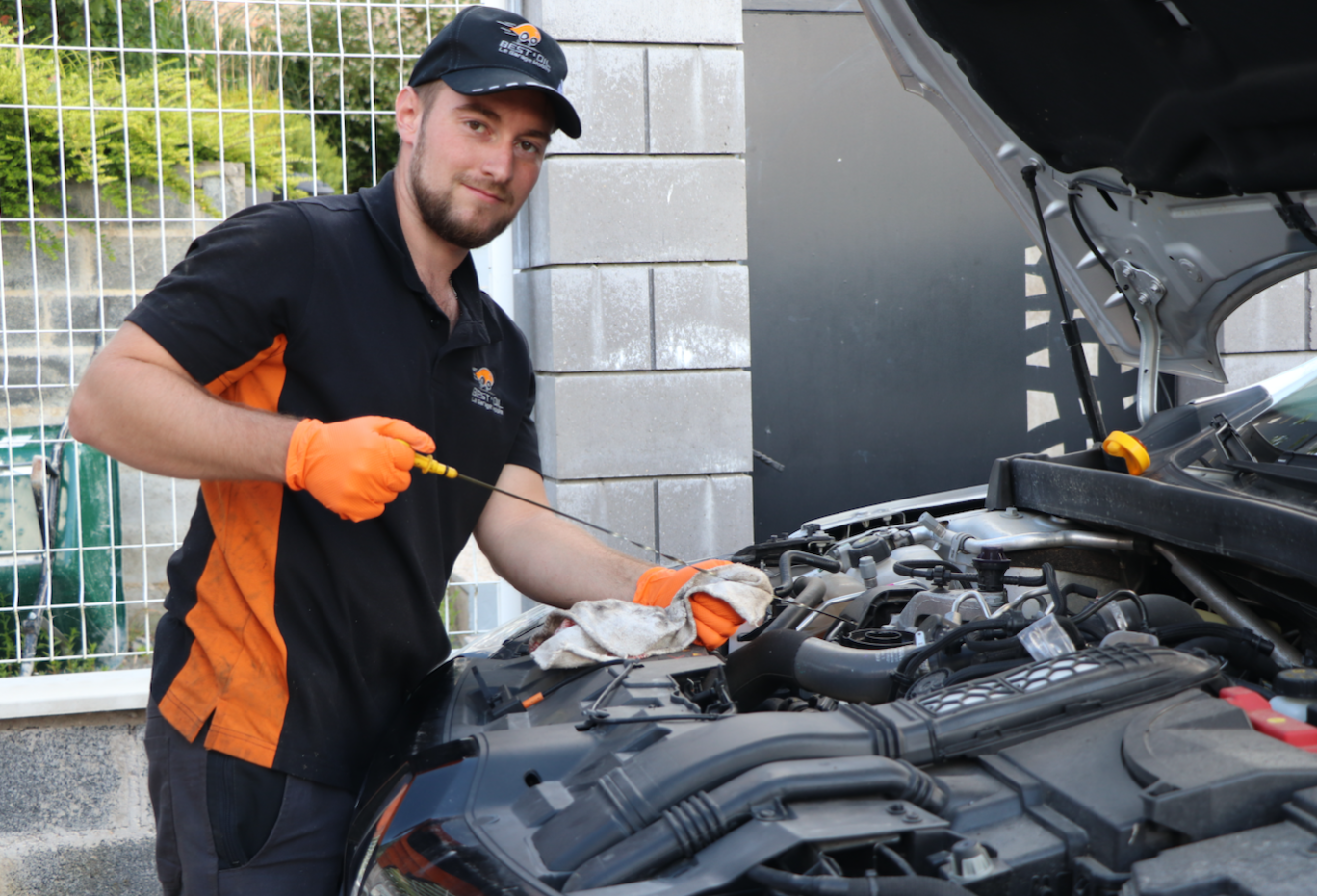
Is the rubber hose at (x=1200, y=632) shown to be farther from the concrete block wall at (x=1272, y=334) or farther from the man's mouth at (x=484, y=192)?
the concrete block wall at (x=1272, y=334)

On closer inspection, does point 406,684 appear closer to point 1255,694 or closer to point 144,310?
point 144,310

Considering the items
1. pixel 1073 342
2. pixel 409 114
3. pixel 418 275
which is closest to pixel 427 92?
pixel 409 114

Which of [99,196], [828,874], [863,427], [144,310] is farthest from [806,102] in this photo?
[828,874]

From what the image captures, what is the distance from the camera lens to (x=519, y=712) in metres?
1.69

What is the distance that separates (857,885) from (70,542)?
349 centimetres

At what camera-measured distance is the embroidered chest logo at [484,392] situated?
2133 millimetres

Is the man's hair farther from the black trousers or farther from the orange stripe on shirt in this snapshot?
the black trousers

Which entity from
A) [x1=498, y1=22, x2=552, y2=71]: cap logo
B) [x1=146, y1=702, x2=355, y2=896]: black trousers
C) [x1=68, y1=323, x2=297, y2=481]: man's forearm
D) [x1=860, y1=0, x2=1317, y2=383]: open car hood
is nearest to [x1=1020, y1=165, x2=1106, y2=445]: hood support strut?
[x1=860, y1=0, x2=1317, y2=383]: open car hood

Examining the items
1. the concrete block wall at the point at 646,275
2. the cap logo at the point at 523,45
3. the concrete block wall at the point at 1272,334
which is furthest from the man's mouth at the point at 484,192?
the concrete block wall at the point at 1272,334

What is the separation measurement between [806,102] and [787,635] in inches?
129

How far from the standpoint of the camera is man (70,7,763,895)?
66.9 inches

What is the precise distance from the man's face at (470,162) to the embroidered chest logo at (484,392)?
0.25 m

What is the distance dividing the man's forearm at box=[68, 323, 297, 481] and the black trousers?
0.49 m

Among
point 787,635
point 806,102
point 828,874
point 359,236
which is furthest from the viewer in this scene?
point 806,102
